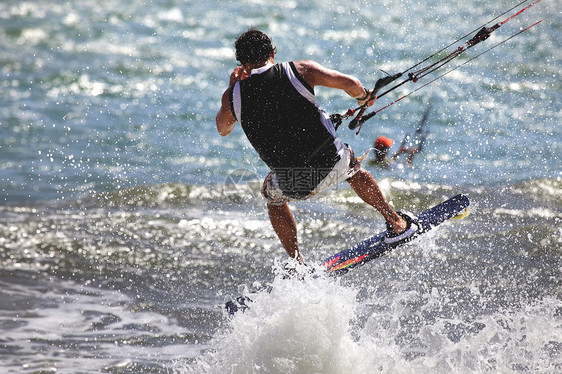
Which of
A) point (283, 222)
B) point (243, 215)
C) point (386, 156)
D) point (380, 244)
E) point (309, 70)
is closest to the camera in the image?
point (309, 70)

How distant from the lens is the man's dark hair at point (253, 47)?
453cm

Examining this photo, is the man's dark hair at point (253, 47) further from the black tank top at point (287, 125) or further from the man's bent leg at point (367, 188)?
the man's bent leg at point (367, 188)

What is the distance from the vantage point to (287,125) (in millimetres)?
4621

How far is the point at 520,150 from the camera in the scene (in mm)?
10812

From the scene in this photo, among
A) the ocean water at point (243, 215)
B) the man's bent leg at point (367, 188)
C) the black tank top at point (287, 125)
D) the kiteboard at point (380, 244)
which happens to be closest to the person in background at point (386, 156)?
the ocean water at point (243, 215)

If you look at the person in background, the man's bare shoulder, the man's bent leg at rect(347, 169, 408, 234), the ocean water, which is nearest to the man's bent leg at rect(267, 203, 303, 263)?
the ocean water

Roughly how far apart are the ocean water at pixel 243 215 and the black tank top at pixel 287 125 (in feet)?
2.84

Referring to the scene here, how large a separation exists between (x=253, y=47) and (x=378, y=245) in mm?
2168

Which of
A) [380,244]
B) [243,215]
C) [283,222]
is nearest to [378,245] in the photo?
[380,244]

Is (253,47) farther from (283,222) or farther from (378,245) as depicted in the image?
(378,245)

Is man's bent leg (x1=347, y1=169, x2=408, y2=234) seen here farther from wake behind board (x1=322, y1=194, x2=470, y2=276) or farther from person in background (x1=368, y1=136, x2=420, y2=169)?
person in background (x1=368, y1=136, x2=420, y2=169)

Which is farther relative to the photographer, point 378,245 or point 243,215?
point 243,215

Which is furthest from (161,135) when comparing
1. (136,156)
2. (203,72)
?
(203,72)

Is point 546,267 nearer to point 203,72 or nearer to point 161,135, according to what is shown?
point 161,135
